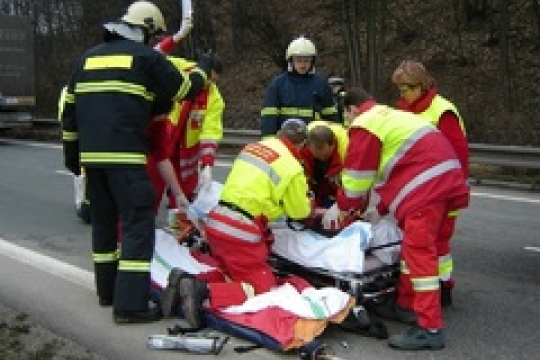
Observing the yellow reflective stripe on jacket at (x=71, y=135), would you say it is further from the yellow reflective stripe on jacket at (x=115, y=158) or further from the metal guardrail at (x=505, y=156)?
the metal guardrail at (x=505, y=156)

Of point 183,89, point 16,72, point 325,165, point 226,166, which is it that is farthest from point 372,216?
point 16,72

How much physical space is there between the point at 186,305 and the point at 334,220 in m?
1.27

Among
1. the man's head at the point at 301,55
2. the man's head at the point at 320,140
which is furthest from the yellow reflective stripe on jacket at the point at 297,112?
the man's head at the point at 320,140

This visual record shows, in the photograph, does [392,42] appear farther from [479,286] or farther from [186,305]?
[186,305]

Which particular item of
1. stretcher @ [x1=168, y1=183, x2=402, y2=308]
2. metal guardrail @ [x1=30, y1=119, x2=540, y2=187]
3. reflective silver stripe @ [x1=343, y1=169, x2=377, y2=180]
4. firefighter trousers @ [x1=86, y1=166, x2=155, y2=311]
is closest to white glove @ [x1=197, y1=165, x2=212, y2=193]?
stretcher @ [x1=168, y1=183, x2=402, y2=308]

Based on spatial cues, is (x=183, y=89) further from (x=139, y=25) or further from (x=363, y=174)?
(x=363, y=174)

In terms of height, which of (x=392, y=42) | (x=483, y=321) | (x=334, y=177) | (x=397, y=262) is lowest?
(x=483, y=321)

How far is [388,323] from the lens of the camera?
5.12 meters

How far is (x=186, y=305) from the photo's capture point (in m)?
4.83

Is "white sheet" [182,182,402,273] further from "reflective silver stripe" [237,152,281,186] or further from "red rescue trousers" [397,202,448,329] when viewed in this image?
"reflective silver stripe" [237,152,281,186]

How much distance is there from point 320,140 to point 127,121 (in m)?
1.51

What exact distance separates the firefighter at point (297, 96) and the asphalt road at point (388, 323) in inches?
74.2

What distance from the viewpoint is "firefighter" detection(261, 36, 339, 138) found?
713 centimetres

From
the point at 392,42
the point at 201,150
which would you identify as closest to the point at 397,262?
the point at 201,150
